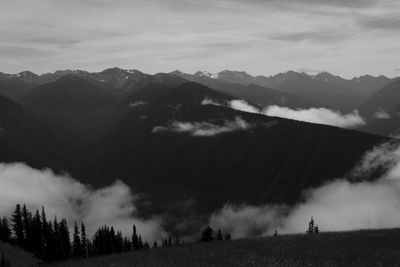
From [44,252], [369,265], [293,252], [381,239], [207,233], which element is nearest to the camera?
[369,265]

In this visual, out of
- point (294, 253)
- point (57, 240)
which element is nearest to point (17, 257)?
point (57, 240)

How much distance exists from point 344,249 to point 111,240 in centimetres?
10149

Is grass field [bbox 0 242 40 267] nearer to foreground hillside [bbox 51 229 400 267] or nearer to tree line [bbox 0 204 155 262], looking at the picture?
tree line [bbox 0 204 155 262]

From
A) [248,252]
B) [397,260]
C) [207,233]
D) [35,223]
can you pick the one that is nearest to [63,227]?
[35,223]

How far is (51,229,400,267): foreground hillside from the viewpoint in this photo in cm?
3612

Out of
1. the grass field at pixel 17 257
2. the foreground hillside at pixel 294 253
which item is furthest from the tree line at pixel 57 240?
the foreground hillside at pixel 294 253

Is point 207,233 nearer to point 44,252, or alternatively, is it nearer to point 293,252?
point 293,252

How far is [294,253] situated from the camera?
40781 millimetres

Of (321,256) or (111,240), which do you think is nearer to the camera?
(321,256)

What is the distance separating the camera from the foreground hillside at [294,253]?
36125 mm

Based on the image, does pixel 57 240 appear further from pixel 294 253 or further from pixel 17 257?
pixel 294 253

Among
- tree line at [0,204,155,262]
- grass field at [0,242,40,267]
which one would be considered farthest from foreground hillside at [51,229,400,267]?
tree line at [0,204,155,262]

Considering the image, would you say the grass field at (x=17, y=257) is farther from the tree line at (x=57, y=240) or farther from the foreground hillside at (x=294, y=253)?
the foreground hillside at (x=294, y=253)

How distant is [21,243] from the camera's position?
5084 inches
